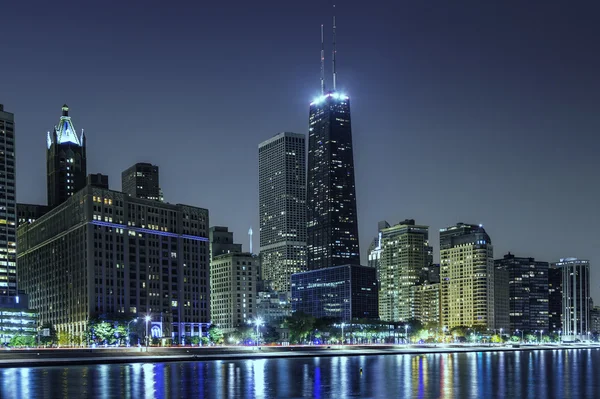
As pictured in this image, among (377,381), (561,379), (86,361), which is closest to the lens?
(377,381)

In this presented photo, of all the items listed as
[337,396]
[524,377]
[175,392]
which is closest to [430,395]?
[337,396]

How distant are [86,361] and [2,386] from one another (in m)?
60.7

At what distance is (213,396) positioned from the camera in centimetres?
9062

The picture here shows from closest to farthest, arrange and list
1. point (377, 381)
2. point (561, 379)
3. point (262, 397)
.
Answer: point (262, 397), point (377, 381), point (561, 379)

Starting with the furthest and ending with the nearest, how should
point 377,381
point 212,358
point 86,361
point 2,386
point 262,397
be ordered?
1. point 212,358
2. point 86,361
3. point 377,381
4. point 2,386
5. point 262,397

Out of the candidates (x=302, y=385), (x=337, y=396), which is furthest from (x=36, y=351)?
(x=337, y=396)

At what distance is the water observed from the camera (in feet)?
308

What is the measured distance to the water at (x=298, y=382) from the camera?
9388cm

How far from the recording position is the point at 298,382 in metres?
110

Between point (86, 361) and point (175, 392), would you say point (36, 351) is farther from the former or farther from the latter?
point (175, 392)

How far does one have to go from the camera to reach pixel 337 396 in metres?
90.5

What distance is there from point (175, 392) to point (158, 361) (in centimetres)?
7979

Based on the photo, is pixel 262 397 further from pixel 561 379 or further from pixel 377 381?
pixel 561 379

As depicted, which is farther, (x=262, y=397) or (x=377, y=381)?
(x=377, y=381)
